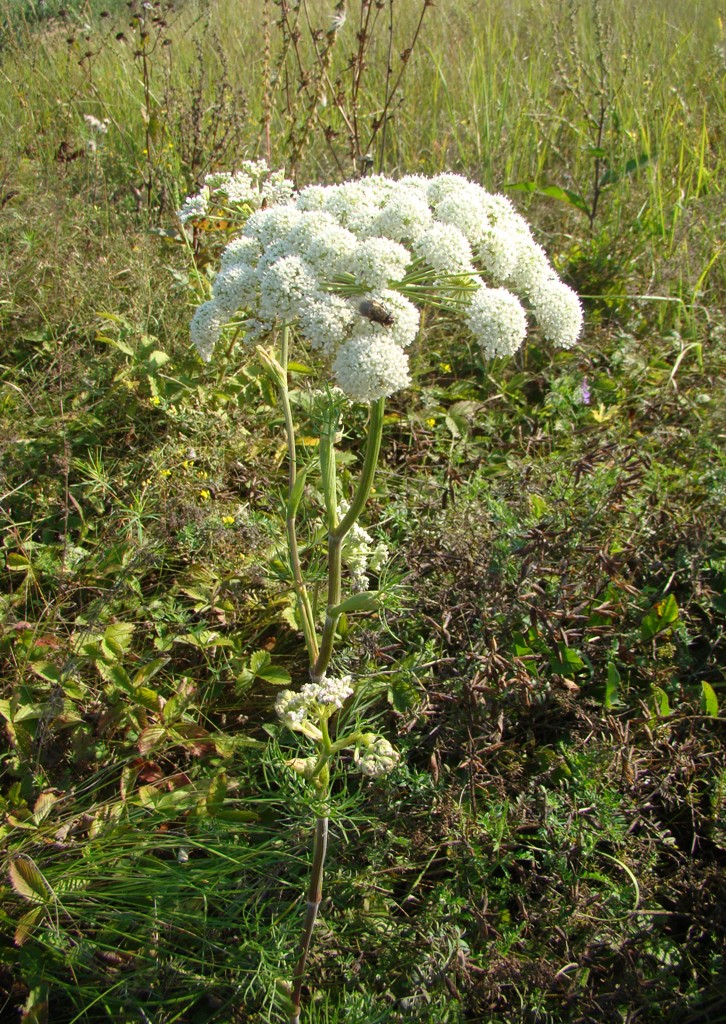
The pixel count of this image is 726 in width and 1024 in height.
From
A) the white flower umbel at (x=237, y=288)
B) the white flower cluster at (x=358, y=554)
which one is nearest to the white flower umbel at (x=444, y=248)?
the white flower umbel at (x=237, y=288)

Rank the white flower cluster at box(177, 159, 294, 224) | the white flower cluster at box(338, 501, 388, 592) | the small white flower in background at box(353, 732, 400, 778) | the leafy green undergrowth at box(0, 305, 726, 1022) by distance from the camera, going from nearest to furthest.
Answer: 1. the small white flower in background at box(353, 732, 400, 778)
2. the leafy green undergrowth at box(0, 305, 726, 1022)
3. the white flower cluster at box(338, 501, 388, 592)
4. the white flower cluster at box(177, 159, 294, 224)

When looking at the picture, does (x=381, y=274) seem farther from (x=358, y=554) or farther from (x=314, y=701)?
(x=314, y=701)

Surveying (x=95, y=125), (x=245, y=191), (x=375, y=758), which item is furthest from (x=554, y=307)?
(x=95, y=125)

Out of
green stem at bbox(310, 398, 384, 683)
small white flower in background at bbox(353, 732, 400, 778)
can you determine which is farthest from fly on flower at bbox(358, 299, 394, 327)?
small white flower in background at bbox(353, 732, 400, 778)

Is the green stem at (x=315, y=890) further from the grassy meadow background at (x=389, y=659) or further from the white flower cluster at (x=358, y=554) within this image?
the white flower cluster at (x=358, y=554)

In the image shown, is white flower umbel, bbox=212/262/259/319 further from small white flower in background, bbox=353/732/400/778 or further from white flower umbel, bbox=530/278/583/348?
small white flower in background, bbox=353/732/400/778

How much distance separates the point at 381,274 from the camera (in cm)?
146

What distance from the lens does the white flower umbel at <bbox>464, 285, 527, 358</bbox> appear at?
1563mm

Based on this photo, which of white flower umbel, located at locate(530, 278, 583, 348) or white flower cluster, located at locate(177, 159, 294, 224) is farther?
white flower cluster, located at locate(177, 159, 294, 224)

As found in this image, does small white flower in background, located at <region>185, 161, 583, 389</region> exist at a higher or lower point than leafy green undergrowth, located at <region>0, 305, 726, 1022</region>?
higher

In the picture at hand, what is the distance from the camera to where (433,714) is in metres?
2.07

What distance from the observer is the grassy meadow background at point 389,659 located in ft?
5.74

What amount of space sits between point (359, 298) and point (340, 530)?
1.64ft

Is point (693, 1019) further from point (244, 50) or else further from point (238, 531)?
point (244, 50)
